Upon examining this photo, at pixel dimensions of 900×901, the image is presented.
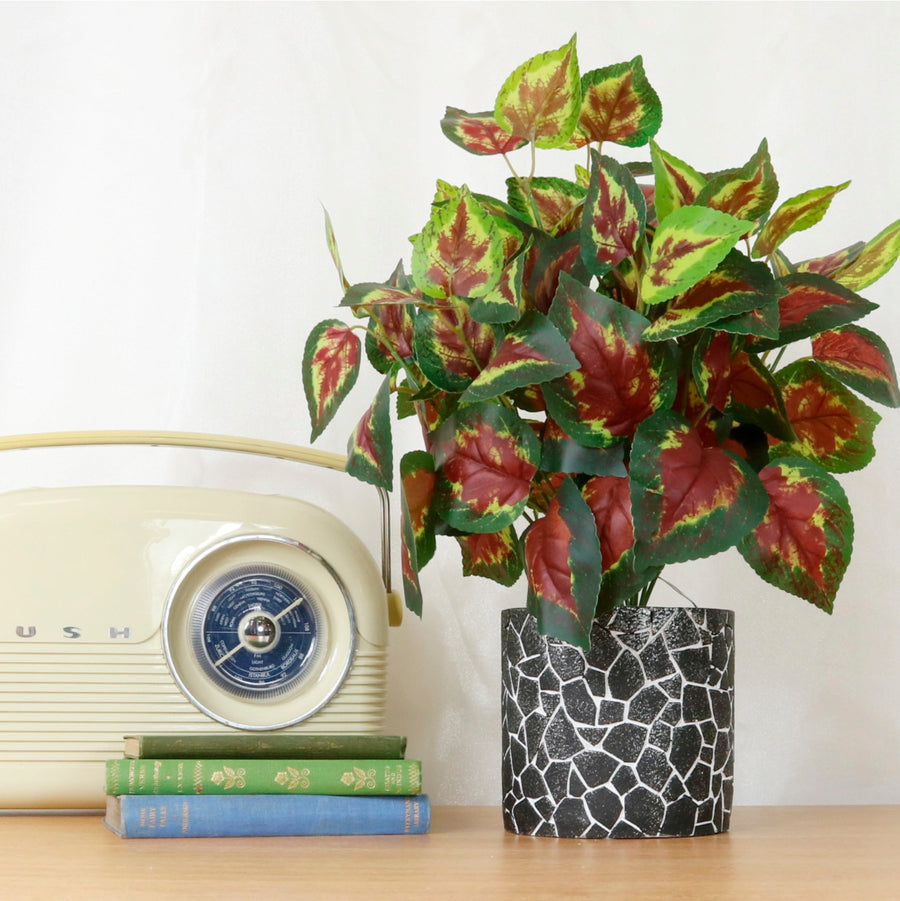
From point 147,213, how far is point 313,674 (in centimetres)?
52

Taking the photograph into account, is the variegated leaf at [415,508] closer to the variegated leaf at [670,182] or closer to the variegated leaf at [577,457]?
the variegated leaf at [577,457]

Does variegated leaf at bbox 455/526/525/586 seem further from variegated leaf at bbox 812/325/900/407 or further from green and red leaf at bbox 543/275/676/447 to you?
variegated leaf at bbox 812/325/900/407

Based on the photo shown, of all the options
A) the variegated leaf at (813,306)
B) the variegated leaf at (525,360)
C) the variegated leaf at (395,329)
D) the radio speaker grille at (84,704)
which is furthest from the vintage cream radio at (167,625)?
the variegated leaf at (813,306)

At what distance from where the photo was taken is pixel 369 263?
1.16 m

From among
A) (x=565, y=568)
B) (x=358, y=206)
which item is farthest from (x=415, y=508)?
(x=358, y=206)

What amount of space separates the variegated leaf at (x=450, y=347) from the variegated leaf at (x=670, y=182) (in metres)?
0.14

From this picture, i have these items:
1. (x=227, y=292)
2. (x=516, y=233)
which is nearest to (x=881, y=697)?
(x=516, y=233)

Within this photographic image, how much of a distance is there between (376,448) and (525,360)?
0.14 meters

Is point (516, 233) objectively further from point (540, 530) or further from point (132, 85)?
point (132, 85)

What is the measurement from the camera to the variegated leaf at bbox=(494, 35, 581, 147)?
711 millimetres

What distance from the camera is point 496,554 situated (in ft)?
2.65

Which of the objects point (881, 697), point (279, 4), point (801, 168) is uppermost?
point (279, 4)

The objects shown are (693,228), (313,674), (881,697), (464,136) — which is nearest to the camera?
(693,228)

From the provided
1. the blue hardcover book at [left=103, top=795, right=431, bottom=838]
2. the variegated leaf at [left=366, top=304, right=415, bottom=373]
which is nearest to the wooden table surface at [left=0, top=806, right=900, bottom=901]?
the blue hardcover book at [left=103, top=795, right=431, bottom=838]
